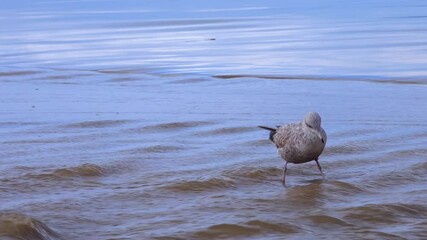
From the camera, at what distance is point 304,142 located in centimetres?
868

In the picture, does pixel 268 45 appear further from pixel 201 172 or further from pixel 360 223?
pixel 360 223

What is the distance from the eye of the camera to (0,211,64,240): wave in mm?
6750

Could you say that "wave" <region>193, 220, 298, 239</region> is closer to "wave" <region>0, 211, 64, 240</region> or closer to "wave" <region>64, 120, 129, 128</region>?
"wave" <region>0, 211, 64, 240</region>

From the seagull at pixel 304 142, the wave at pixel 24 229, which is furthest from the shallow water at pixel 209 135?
the seagull at pixel 304 142

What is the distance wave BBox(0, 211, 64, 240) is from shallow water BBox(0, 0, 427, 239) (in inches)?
0.5

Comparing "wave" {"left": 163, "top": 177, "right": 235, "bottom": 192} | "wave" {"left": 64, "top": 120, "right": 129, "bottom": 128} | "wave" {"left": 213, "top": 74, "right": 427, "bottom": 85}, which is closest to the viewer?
"wave" {"left": 163, "top": 177, "right": 235, "bottom": 192}

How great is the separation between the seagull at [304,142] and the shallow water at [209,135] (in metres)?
0.22

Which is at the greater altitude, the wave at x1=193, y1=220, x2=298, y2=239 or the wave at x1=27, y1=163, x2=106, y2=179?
the wave at x1=27, y1=163, x2=106, y2=179

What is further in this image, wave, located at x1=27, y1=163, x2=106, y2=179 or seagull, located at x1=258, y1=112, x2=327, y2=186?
wave, located at x1=27, y1=163, x2=106, y2=179

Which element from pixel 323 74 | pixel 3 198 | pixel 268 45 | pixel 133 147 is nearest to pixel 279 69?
pixel 323 74

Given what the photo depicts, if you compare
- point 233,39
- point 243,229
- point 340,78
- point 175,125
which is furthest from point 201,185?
point 233,39

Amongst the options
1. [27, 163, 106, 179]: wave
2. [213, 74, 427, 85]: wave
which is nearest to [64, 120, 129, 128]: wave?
[27, 163, 106, 179]: wave

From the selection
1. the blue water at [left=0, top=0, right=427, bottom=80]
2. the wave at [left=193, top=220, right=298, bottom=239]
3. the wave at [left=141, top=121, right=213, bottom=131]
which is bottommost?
the wave at [left=193, top=220, right=298, bottom=239]

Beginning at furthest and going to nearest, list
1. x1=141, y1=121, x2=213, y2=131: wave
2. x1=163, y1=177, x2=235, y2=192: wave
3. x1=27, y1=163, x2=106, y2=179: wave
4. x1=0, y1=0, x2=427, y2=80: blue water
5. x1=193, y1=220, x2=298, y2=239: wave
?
x1=0, y1=0, x2=427, y2=80: blue water
x1=141, y1=121, x2=213, y2=131: wave
x1=27, y1=163, x2=106, y2=179: wave
x1=163, y1=177, x2=235, y2=192: wave
x1=193, y1=220, x2=298, y2=239: wave
